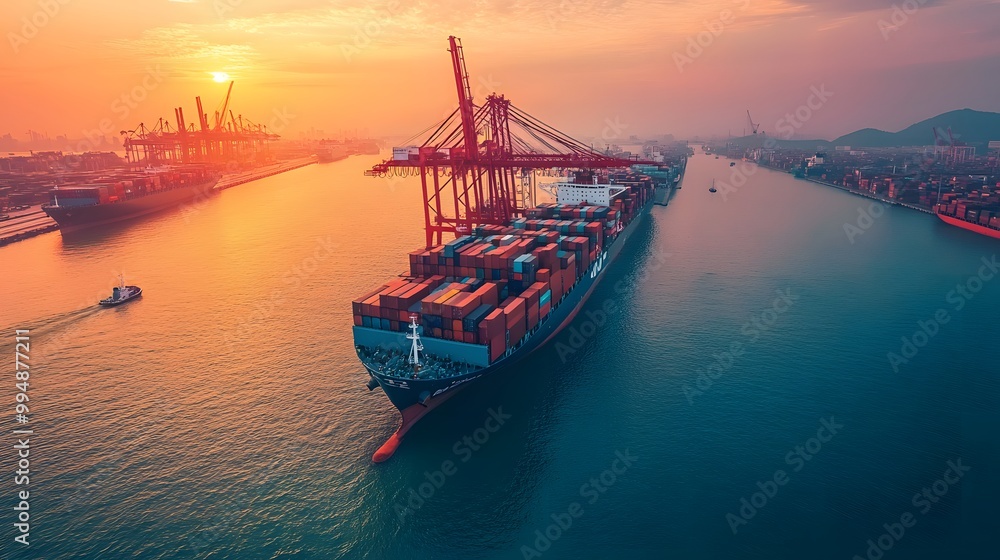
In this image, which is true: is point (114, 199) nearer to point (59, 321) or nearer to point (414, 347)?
point (59, 321)

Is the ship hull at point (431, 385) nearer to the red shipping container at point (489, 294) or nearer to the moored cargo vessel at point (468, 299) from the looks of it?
the moored cargo vessel at point (468, 299)

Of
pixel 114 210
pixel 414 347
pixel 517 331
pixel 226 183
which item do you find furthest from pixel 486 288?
pixel 226 183

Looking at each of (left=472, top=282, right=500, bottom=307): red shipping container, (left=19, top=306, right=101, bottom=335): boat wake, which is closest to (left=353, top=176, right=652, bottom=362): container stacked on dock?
(left=472, top=282, right=500, bottom=307): red shipping container

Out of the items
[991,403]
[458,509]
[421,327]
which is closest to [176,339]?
[421,327]

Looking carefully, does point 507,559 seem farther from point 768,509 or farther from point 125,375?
point 125,375

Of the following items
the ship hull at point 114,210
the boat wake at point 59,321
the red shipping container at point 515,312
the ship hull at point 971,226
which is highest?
the ship hull at point 114,210

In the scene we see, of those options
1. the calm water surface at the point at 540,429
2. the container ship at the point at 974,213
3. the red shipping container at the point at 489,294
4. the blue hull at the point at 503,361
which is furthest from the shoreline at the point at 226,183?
the container ship at the point at 974,213
